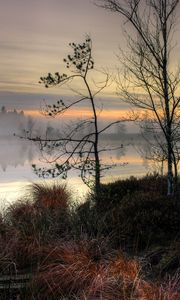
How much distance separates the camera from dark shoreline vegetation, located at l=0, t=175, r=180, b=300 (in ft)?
25.2

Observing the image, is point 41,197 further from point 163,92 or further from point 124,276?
point 124,276

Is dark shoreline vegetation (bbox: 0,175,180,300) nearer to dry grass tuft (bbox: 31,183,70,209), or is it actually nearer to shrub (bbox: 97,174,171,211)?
shrub (bbox: 97,174,171,211)

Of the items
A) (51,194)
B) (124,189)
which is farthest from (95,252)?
(51,194)

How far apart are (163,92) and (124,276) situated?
30.2ft

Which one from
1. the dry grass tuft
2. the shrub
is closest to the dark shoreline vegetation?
the shrub

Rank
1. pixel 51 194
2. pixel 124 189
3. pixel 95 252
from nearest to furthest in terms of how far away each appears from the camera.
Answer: pixel 95 252 < pixel 124 189 < pixel 51 194

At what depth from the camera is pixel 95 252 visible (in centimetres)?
935

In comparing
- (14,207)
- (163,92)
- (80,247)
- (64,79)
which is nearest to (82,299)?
(80,247)

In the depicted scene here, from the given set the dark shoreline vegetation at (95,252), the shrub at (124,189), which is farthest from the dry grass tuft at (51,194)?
the dark shoreline vegetation at (95,252)

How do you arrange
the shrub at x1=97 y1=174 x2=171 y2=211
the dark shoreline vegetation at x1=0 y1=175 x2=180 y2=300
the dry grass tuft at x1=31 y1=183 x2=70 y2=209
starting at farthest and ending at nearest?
the dry grass tuft at x1=31 y1=183 x2=70 y2=209 < the shrub at x1=97 y1=174 x2=171 y2=211 < the dark shoreline vegetation at x1=0 y1=175 x2=180 y2=300

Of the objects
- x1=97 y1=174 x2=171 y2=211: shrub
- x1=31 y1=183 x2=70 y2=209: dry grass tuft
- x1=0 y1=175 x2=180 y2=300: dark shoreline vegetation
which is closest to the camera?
x1=0 y1=175 x2=180 y2=300: dark shoreline vegetation

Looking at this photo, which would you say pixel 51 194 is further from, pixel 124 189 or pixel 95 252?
pixel 95 252

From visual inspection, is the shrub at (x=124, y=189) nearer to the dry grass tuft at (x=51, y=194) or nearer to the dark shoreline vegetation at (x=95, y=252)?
the dark shoreline vegetation at (x=95, y=252)

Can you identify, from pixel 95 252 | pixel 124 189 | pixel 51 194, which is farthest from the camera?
pixel 51 194
